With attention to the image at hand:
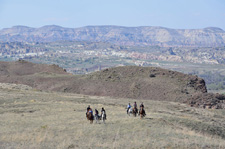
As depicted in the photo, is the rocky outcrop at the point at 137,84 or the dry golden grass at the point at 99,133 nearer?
the dry golden grass at the point at 99,133

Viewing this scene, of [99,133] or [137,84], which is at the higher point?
[99,133]

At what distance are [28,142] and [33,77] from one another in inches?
3072

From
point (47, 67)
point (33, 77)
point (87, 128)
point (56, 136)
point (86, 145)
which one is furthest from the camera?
point (47, 67)

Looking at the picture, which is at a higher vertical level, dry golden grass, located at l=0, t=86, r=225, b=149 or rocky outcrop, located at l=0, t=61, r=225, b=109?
dry golden grass, located at l=0, t=86, r=225, b=149

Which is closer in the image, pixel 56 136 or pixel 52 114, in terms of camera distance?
pixel 56 136

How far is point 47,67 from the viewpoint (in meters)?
118

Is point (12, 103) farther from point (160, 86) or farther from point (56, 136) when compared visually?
point (160, 86)

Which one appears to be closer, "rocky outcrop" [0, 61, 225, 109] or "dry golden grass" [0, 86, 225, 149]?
"dry golden grass" [0, 86, 225, 149]

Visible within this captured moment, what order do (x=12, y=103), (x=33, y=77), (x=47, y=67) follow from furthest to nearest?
(x=47, y=67) → (x=33, y=77) → (x=12, y=103)

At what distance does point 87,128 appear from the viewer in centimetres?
2666

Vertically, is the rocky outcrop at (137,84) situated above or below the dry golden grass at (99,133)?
below

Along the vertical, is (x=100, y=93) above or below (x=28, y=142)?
below

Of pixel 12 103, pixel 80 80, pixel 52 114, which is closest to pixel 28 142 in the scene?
pixel 52 114

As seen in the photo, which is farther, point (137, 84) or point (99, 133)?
point (137, 84)
